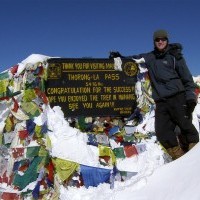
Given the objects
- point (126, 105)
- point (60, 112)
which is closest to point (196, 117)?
point (126, 105)

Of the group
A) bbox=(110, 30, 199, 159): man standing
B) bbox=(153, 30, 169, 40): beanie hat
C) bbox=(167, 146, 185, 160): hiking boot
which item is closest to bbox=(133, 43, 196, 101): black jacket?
→ bbox=(110, 30, 199, 159): man standing

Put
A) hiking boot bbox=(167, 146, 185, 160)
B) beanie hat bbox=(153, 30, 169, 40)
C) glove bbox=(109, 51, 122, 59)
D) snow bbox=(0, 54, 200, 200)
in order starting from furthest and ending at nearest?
1. glove bbox=(109, 51, 122, 59)
2. hiking boot bbox=(167, 146, 185, 160)
3. beanie hat bbox=(153, 30, 169, 40)
4. snow bbox=(0, 54, 200, 200)

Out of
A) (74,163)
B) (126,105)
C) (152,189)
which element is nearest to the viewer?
(152,189)

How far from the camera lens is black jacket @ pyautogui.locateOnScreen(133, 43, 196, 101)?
6.98m

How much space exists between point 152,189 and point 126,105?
8.36 feet

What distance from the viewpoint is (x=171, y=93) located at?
695cm

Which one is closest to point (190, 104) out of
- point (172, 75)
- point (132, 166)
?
point (172, 75)

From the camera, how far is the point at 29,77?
6629 millimetres

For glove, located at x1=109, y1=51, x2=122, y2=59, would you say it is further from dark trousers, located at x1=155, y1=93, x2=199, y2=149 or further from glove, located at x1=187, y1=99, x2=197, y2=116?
glove, located at x1=187, y1=99, x2=197, y2=116

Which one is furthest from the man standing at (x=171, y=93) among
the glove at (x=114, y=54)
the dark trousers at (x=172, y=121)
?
the glove at (x=114, y=54)

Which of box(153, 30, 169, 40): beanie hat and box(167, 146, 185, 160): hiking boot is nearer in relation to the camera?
box(153, 30, 169, 40): beanie hat

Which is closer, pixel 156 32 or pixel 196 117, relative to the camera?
pixel 156 32

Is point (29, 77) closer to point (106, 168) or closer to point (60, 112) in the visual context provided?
point (60, 112)

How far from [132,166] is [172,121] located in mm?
920
